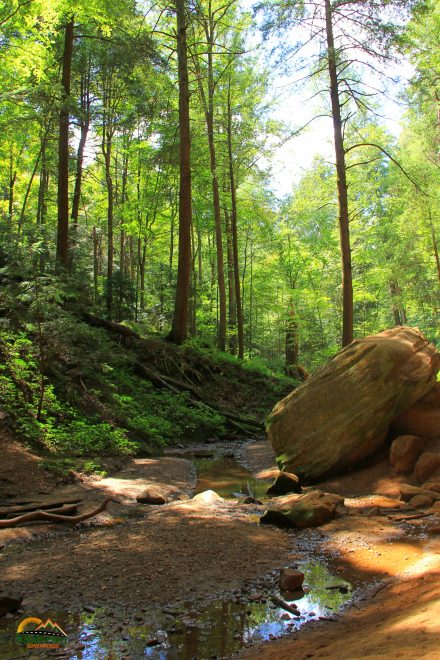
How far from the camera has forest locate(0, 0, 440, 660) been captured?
4.54 metres

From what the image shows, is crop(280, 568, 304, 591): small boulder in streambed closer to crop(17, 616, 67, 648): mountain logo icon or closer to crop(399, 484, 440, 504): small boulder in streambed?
crop(17, 616, 67, 648): mountain logo icon

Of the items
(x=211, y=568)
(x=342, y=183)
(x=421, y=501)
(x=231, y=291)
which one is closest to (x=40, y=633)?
(x=211, y=568)

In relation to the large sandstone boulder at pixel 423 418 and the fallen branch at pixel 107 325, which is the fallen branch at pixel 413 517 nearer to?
the large sandstone boulder at pixel 423 418

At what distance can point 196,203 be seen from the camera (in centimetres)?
2470

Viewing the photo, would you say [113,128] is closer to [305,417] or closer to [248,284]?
[248,284]

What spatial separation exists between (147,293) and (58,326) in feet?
61.2

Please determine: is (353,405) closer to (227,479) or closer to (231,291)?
(227,479)

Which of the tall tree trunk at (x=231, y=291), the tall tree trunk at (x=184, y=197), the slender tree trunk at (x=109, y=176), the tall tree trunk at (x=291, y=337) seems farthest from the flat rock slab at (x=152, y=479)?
the tall tree trunk at (x=291, y=337)

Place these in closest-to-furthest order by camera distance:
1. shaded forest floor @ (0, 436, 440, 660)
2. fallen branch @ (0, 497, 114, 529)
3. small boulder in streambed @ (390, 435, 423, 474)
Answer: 1. shaded forest floor @ (0, 436, 440, 660)
2. fallen branch @ (0, 497, 114, 529)
3. small boulder in streambed @ (390, 435, 423, 474)

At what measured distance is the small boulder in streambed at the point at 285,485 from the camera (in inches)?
303

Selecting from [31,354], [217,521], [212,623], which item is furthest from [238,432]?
[212,623]

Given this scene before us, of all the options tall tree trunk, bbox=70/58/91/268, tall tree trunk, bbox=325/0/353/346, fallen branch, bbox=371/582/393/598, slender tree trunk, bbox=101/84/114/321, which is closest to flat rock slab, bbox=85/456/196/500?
fallen branch, bbox=371/582/393/598

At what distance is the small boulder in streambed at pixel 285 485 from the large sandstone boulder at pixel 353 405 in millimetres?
396

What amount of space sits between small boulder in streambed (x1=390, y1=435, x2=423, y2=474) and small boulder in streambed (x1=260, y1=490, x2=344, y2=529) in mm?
2124
